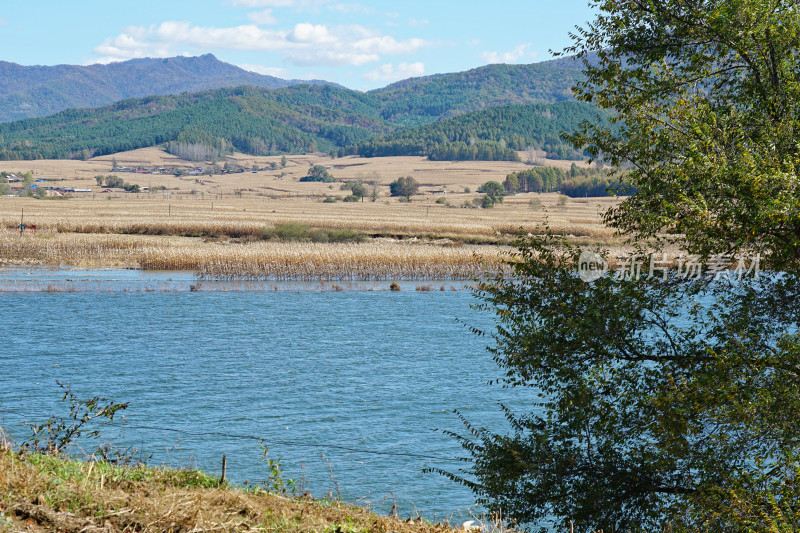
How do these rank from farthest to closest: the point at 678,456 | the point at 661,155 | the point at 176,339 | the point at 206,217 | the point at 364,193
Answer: the point at 364,193
the point at 206,217
the point at 176,339
the point at 661,155
the point at 678,456

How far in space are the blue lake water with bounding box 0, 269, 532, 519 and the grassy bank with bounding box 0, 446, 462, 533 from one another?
4.25 m

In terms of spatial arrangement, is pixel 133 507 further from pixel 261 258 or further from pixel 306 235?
pixel 306 235

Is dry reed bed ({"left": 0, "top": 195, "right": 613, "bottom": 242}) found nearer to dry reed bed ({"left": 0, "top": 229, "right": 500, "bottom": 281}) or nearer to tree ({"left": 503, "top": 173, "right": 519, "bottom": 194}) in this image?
dry reed bed ({"left": 0, "top": 229, "right": 500, "bottom": 281})

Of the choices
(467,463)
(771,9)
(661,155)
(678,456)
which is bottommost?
(467,463)

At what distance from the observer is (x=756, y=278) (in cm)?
1233

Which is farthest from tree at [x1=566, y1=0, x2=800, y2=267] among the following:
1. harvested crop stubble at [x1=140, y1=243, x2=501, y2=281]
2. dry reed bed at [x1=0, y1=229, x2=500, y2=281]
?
harvested crop stubble at [x1=140, y1=243, x2=501, y2=281]

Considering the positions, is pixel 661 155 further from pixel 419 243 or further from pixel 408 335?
pixel 419 243

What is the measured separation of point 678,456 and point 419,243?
175 feet

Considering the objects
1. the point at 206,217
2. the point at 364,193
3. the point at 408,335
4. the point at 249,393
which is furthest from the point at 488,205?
the point at 249,393

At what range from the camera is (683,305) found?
1191cm

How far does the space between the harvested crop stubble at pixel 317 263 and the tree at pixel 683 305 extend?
118ft

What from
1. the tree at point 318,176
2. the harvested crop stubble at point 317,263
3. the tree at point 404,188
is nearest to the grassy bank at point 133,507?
the harvested crop stubble at point 317,263

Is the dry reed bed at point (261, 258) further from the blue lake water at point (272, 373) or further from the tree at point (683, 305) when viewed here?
the tree at point (683, 305)

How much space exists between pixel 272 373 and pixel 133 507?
20094 mm
